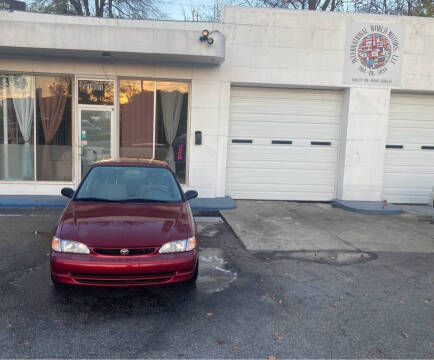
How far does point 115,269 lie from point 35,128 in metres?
7.54

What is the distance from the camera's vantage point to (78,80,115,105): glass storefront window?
968 centimetres

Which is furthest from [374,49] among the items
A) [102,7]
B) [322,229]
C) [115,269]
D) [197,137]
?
[102,7]

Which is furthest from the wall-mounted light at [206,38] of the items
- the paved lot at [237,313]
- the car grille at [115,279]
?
the car grille at [115,279]

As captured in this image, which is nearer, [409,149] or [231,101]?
[231,101]

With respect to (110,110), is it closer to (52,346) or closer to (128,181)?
(128,181)

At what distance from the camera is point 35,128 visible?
980 centimetres

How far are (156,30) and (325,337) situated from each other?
723 centimetres

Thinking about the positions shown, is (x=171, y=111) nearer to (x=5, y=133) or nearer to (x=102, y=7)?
(x=5, y=133)

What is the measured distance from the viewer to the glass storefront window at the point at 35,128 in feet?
31.8

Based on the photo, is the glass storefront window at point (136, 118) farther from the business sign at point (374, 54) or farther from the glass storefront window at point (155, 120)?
the business sign at point (374, 54)

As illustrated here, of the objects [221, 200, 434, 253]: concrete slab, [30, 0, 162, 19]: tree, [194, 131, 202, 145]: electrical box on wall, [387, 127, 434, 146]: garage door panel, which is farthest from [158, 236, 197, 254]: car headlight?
[30, 0, 162, 19]: tree

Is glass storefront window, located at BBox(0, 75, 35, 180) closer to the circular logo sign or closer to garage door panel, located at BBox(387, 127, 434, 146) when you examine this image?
the circular logo sign

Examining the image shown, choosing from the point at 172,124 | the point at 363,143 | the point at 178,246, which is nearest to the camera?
the point at 178,246

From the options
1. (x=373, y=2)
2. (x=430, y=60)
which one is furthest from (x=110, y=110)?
(x=373, y=2)
